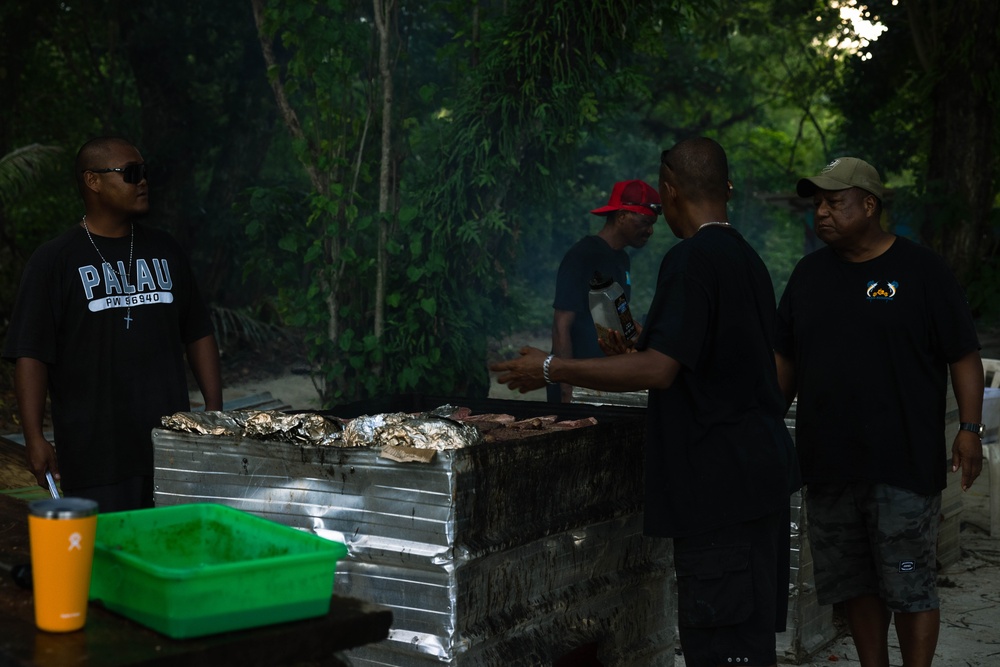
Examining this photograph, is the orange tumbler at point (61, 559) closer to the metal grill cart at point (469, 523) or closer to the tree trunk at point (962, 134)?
the metal grill cart at point (469, 523)

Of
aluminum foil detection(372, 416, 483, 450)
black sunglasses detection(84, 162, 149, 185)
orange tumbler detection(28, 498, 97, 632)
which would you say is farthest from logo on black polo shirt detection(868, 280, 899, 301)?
orange tumbler detection(28, 498, 97, 632)

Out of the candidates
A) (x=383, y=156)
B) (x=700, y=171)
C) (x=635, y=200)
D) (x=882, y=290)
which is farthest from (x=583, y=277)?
(x=700, y=171)

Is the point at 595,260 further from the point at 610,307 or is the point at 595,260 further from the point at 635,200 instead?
the point at 610,307

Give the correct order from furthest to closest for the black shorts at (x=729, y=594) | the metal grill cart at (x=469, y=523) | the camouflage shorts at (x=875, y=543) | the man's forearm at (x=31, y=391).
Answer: the camouflage shorts at (x=875, y=543)
the man's forearm at (x=31, y=391)
the black shorts at (x=729, y=594)
the metal grill cart at (x=469, y=523)

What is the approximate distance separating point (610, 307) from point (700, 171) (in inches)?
28.8

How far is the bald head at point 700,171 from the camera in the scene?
344 cm

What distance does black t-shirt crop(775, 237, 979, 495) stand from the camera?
13.1 ft

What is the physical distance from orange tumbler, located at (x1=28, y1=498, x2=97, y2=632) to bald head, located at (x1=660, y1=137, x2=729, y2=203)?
2.14 m

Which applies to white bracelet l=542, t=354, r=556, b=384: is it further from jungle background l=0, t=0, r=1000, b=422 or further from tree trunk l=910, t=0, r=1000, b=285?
tree trunk l=910, t=0, r=1000, b=285

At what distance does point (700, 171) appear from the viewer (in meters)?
3.44

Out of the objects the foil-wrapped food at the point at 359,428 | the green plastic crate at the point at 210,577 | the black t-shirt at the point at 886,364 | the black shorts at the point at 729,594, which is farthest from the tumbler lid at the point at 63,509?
the black t-shirt at the point at 886,364

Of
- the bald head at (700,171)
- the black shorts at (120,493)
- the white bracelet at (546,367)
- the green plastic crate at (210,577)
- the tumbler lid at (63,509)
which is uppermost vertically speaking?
the bald head at (700,171)

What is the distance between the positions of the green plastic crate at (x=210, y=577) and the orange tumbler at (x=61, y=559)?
10 cm

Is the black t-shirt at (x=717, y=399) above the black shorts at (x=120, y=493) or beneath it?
above
